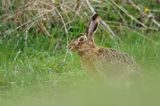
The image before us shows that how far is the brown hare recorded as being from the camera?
4.59 meters

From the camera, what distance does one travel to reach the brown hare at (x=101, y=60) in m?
4.59

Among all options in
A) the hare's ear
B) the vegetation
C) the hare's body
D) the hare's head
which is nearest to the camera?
the hare's body

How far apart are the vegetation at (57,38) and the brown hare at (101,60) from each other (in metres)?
0.38

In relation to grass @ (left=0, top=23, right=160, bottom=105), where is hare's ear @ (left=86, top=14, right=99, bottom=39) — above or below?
above

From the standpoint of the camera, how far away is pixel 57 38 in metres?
6.76

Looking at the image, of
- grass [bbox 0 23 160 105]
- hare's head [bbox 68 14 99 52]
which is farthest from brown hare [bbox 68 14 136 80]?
grass [bbox 0 23 160 105]

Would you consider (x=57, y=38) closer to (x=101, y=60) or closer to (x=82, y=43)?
(x=82, y=43)

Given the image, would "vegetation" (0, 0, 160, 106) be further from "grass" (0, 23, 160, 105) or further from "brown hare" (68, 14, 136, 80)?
"brown hare" (68, 14, 136, 80)

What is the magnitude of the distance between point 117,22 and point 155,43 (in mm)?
928

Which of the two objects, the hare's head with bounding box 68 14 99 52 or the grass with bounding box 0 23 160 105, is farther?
the grass with bounding box 0 23 160 105

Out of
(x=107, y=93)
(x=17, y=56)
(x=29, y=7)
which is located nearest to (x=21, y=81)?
(x=17, y=56)

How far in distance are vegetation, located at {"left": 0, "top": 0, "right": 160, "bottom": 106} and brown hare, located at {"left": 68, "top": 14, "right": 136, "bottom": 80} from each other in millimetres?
382

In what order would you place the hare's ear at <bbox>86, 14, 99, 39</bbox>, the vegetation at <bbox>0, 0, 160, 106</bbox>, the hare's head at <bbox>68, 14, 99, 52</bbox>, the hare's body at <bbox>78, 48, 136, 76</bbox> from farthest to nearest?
the vegetation at <bbox>0, 0, 160, 106</bbox> < the hare's ear at <bbox>86, 14, 99, 39</bbox> < the hare's head at <bbox>68, 14, 99, 52</bbox> < the hare's body at <bbox>78, 48, 136, 76</bbox>

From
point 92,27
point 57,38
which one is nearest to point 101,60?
point 92,27
